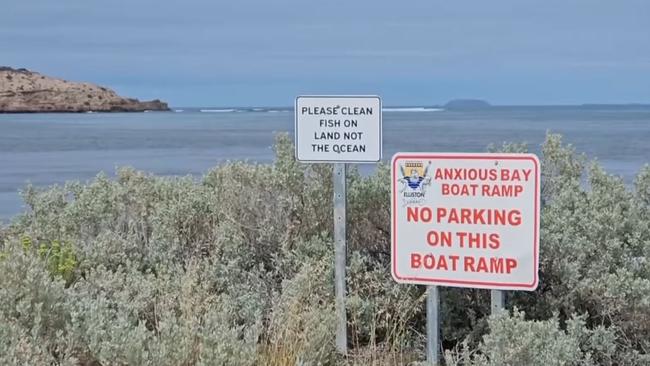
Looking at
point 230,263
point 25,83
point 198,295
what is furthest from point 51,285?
point 25,83

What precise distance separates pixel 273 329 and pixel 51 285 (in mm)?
1319

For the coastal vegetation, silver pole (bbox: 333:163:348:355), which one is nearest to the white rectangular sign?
silver pole (bbox: 333:163:348:355)

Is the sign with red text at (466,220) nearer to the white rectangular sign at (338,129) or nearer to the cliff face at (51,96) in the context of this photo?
the white rectangular sign at (338,129)

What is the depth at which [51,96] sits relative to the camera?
425ft

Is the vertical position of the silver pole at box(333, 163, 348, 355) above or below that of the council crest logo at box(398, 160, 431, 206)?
below

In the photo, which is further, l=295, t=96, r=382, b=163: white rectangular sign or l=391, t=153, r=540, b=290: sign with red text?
l=295, t=96, r=382, b=163: white rectangular sign

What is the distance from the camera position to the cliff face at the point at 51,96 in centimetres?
12325

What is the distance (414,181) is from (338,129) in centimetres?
68

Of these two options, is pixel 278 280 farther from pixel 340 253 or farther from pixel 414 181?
pixel 414 181

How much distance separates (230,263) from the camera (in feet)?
19.2

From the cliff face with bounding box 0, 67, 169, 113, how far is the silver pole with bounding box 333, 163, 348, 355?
123 metres

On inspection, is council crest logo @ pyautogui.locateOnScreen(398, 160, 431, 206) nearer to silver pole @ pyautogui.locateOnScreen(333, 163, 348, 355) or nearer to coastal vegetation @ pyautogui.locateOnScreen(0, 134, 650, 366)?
silver pole @ pyautogui.locateOnScreen(333, 163, 348, 355)

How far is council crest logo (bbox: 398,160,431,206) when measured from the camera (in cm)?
501

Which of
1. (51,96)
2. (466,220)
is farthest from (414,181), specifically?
(51,96)
